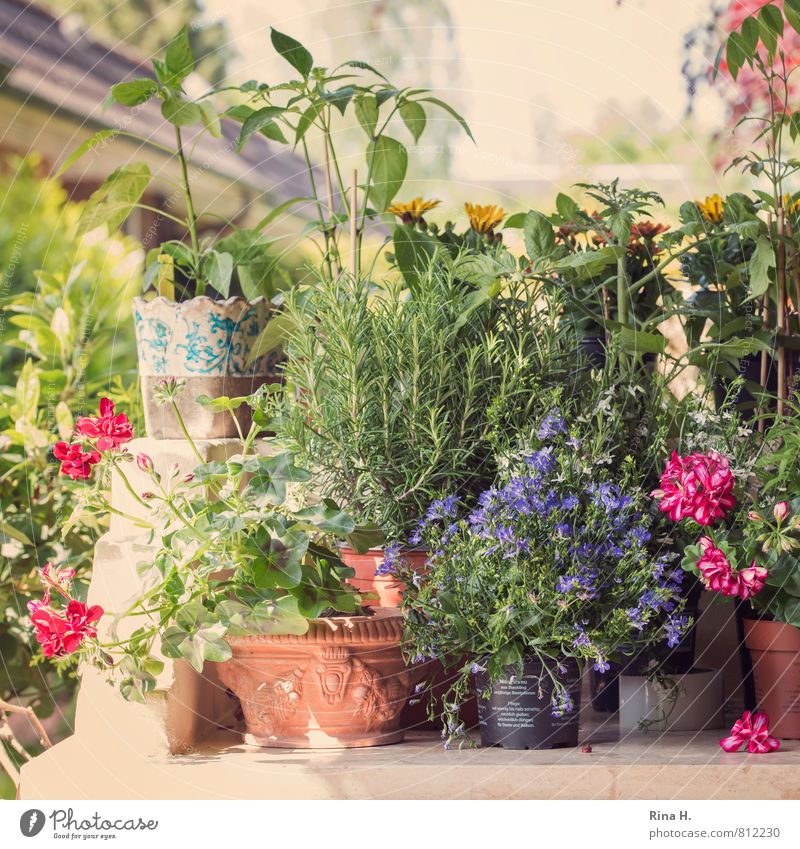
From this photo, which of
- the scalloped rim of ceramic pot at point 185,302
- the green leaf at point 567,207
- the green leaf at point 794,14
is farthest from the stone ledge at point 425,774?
the green leaf at point 794,14

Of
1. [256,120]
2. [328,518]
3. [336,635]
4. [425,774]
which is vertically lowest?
[425,774]

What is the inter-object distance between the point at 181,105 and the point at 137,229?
1.16 metres

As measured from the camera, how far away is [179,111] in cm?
113

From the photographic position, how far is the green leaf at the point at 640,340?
3.49 ft

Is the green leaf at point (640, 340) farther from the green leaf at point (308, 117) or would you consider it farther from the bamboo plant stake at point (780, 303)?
the green leaf at point (308, 117)

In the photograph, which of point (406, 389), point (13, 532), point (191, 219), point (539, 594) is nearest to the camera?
point (539, 594)

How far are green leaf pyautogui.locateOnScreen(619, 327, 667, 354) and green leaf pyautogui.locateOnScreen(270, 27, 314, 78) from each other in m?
0.47

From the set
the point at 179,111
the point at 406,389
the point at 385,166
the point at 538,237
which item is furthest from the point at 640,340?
the point at 179,111

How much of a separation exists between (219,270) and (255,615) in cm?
40

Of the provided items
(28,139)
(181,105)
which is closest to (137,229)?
(28,139)

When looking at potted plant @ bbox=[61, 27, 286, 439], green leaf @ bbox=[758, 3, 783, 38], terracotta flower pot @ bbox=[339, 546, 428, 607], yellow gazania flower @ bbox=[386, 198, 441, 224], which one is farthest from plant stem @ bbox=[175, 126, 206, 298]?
green leaf @ bbox=[758, 3, 783, 38]

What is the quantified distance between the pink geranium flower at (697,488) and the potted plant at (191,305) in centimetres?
47

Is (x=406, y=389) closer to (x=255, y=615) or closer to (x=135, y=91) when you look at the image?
(x=255, y=615)
